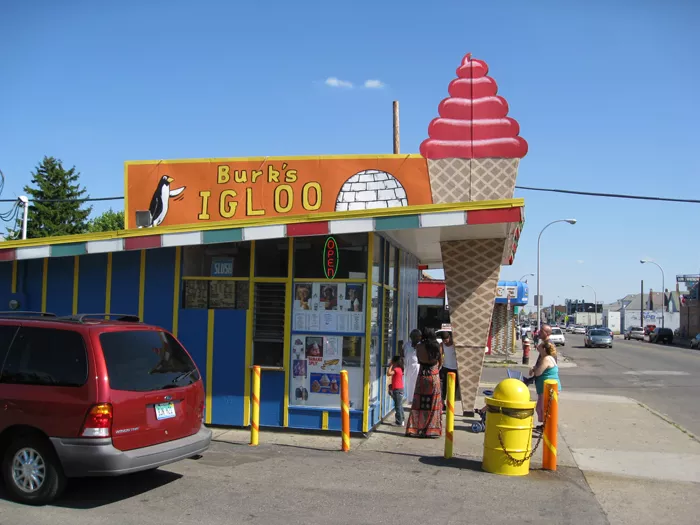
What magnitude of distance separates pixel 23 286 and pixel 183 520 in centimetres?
630

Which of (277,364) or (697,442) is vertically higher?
(277,364)

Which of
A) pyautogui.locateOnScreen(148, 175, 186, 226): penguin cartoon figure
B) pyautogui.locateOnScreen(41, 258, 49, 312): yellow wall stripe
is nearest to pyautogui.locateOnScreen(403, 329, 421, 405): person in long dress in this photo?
pyautogui.locateOnScreen(148, 175, 186, 226): penguin cartoon figure

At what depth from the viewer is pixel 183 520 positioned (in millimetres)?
5777

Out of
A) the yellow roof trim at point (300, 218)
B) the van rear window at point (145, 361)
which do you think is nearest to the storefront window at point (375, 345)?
the yellow roof trim at point (300, 218)

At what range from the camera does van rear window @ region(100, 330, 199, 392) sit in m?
6.12

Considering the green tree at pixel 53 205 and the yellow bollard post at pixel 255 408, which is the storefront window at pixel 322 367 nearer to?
the yellow bollard post at pixel 255 408

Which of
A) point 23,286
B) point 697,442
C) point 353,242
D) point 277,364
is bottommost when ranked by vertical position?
point 697,442

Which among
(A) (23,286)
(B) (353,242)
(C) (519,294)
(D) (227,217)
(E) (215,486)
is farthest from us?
(C) (519,294)

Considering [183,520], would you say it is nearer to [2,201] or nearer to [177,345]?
[177,345]

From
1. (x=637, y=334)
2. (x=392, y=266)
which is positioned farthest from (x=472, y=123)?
(x=637, y=334)

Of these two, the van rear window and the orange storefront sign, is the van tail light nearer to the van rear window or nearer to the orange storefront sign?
the van rear window

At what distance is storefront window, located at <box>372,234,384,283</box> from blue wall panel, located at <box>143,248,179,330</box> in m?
3.07

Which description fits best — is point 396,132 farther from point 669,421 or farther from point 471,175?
point 669,421

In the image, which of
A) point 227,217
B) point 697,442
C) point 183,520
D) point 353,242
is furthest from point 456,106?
point 183,520
